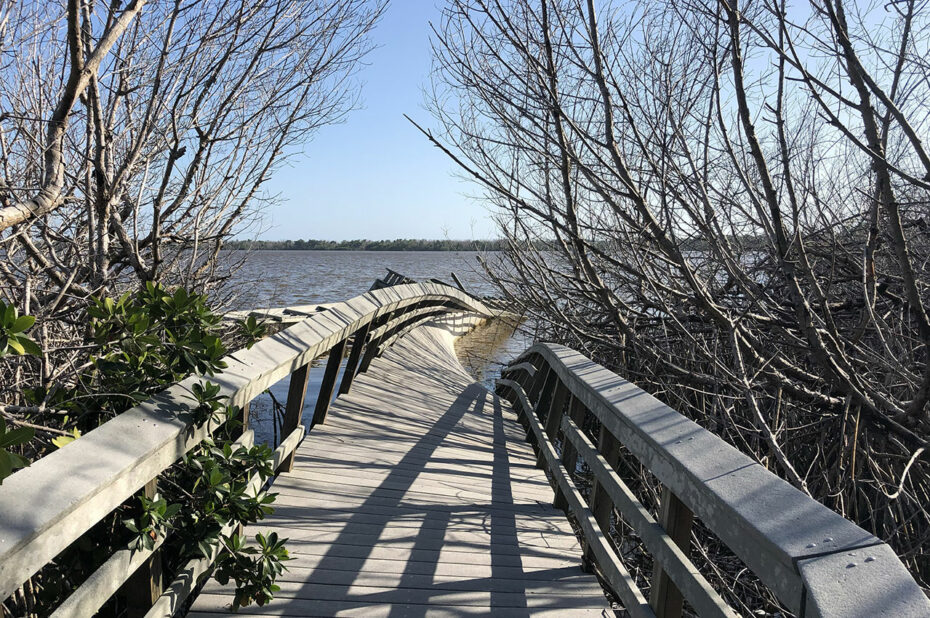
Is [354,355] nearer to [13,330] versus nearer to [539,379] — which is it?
[539,379]

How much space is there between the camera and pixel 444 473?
15.3ft

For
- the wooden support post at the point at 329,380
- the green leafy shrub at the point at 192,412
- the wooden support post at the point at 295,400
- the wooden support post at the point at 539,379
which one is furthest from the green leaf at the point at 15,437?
the wooden support post at the point at 539,379

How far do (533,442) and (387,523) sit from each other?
111 inches

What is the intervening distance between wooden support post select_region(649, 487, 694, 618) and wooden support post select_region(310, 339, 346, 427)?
3049 mm

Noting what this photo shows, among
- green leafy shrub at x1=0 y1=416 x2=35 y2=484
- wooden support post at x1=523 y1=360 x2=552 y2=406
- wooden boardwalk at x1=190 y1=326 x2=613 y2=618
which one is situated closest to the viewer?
green leafy shrub at x1=0 y1=416 x2=35 y2=484

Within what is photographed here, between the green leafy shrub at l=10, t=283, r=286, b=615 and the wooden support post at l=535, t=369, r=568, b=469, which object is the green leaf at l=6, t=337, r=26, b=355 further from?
the wooden support post at l=535, t=369, r=568, b=469

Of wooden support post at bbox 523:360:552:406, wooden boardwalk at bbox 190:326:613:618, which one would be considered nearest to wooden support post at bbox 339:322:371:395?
wooden boardwalk at bbox 190:326:613:618

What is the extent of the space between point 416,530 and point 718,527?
7.06 feet

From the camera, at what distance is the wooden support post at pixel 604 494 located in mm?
2891

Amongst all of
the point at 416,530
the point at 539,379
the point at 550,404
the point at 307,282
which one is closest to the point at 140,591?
the point at 416,530

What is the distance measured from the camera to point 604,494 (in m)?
2.97

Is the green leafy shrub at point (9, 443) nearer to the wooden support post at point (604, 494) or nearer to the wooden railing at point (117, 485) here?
the wooden railing at point (117, 485)

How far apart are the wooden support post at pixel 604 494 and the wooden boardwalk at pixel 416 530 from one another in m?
0.28

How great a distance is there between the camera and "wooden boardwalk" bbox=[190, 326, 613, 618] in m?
2.72
